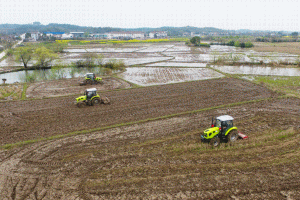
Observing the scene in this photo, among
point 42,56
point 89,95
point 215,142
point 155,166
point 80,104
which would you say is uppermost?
point 42,56

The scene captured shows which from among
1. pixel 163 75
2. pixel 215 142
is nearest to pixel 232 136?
pixel 215 142

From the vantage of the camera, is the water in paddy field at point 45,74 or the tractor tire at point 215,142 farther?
the water in paddy field at point 45,74

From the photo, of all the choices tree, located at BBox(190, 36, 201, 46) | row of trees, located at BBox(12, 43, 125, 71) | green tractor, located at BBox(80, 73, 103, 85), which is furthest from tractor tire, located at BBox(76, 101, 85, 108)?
tree, located at BBox(190, 36, 201, 46)

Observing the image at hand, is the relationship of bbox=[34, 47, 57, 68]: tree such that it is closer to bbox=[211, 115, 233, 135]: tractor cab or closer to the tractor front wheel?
the tractor front wheel

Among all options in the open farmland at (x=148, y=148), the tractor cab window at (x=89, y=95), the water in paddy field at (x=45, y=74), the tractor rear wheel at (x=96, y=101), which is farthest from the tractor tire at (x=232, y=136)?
the water in paddy field at (x=45, y=74)

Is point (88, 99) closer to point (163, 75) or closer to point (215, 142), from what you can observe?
point (215, 142)

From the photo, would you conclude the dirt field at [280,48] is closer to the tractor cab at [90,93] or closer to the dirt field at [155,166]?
the dirt field at [155,166]
